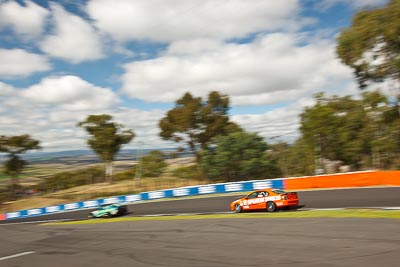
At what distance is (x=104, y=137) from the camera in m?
58.9

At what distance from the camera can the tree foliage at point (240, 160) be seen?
40.0 m

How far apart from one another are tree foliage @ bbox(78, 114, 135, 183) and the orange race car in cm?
4339

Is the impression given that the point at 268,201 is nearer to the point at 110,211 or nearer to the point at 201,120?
the point at 110,211

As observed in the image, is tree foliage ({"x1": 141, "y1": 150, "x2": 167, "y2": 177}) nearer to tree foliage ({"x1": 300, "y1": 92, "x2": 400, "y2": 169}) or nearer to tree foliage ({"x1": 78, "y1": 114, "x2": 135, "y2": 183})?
tree foliage ({"x1": 78, "y1": 114, "x2": 135, "y2": 183})

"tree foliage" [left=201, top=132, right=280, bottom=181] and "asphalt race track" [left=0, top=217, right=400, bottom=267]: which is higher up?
"tree foliage" [left=201, top=132, right=280, bottom=181]

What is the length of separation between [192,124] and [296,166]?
18886 mm

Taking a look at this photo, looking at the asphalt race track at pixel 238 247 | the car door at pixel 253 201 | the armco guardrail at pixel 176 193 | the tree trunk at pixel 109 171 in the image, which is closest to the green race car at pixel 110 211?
the armco guardrail at pixel 176 193

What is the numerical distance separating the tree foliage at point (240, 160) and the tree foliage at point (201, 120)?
939cm

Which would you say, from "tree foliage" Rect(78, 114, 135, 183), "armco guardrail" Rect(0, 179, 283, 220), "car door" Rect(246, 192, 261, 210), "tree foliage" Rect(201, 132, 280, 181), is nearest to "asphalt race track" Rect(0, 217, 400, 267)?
"car door" Rect(246, 192, 261, 210)

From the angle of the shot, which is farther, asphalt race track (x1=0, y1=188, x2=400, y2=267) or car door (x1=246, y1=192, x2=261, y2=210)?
car door (x1=246, y1=192, x2=261, y2=210)

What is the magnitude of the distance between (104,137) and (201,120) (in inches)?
649

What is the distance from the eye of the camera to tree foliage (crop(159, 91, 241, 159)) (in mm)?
52938

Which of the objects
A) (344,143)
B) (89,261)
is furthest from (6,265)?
(344,143)

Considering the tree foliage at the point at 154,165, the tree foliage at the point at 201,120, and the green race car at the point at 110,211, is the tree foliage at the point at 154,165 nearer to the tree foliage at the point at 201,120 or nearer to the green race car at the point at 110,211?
the tree foliage at the point at 201,120
